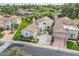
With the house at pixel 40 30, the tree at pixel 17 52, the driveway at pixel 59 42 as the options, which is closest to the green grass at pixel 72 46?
the driveway at pixel 59 42

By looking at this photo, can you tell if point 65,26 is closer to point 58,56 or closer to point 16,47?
point 58,56

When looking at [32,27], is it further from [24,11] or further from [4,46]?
[4,46]

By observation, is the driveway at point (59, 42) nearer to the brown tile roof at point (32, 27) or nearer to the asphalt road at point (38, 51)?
the asphalt road at point (38, 51)

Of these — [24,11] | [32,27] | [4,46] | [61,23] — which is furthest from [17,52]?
[61,23]

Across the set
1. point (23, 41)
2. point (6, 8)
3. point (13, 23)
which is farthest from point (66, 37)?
point (6, 8)

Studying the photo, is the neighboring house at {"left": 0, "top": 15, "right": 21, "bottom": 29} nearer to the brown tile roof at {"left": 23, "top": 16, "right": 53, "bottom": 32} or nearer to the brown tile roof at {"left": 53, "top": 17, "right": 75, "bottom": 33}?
the brown tile roof at {"left": 23, "top": 16, "right": 53, "bottom": 32}

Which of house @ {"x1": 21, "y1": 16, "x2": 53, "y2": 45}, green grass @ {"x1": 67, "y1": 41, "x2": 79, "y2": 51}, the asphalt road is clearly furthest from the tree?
green grass @ {"x1": 67, "y1": 41, "x2": 79, "y2": 51}
